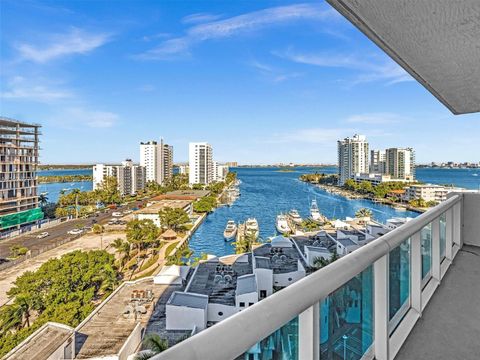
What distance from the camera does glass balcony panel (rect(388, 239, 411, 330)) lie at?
1125 millimetres

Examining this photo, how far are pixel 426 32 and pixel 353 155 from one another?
41579mm

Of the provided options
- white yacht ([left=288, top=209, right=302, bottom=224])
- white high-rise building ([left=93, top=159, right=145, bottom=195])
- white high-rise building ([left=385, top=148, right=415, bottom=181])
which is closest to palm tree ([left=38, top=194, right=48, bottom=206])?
white high-rise building ([left=93, top=159, right=145, bottom=195])

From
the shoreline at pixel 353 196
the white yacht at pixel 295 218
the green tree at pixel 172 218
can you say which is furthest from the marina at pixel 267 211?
the green tree at pixel 172 218

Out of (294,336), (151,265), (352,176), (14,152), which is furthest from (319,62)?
(294,336)

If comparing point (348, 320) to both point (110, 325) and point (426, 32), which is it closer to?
point (426, 32)

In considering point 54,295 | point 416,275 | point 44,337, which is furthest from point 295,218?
point 416,275

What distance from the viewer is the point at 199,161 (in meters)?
56.6

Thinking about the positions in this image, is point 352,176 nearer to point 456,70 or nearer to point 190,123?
point 190,123

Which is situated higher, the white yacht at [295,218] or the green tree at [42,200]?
the green tree at [42,200]

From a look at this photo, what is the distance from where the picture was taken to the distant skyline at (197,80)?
22.8 m

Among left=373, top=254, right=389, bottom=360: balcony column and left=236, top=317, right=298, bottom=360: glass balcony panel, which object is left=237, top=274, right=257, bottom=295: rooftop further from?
left=236, top=317, right=298, bottom=360: glass balcony panel

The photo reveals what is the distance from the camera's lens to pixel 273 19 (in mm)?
30969

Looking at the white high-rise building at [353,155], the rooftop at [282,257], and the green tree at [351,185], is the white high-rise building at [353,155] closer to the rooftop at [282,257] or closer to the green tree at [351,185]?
the green tree at [351,185]

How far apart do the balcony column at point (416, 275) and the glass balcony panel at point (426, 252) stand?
0.09 m
